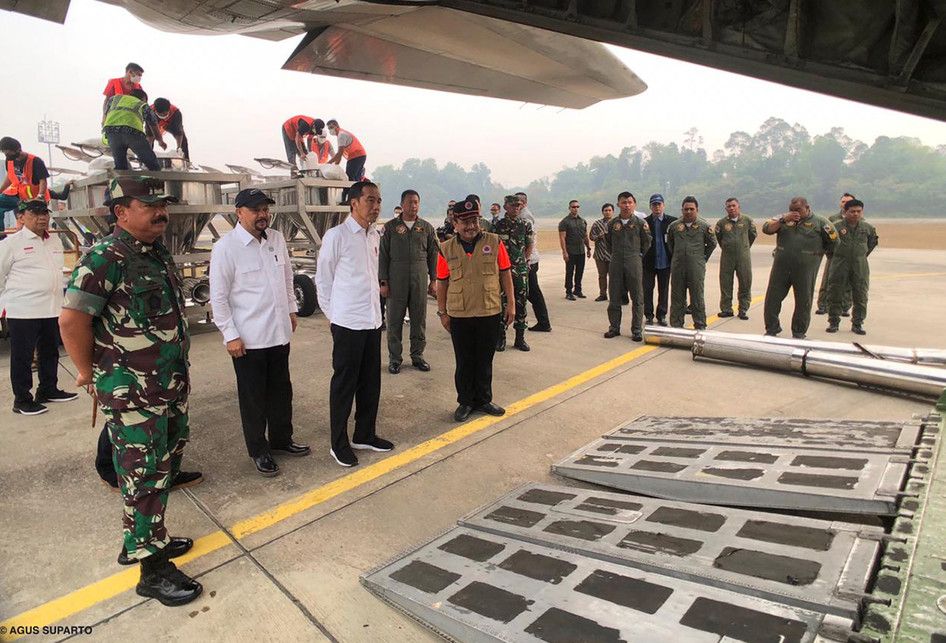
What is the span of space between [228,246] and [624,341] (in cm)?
521

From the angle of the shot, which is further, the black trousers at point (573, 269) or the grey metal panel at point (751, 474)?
the black trousers at point (573, 269)

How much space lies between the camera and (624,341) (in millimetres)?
7090

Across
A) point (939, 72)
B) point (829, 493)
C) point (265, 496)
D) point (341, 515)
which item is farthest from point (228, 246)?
point (939, 72)

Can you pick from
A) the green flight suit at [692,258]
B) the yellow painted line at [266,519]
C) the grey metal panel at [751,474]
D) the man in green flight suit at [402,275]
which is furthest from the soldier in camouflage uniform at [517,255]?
the grey metal panel at [751,474]

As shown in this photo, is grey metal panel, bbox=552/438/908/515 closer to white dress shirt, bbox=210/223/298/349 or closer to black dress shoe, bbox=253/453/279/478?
black dress shoe, bbox=253/453/279/478

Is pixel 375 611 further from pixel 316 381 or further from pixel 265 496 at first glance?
pixel 316 381

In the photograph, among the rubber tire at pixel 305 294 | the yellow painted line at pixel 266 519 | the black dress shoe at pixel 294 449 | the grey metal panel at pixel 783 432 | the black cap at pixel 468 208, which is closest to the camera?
the yellow painted line at pixel 266 519

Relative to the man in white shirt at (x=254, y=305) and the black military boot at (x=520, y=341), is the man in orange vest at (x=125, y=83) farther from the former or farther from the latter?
the black military boot at (x=520, y=341)

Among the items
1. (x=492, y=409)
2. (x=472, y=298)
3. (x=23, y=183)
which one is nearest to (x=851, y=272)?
(x=492, y=409)

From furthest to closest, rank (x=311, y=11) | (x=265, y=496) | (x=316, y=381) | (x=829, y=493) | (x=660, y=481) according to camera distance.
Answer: (x=316, y=381) < (x=311, y=11) < (x=265, y=496) < (x=660, y=481) < (x=829, y=493)

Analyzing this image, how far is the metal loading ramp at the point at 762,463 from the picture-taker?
2590mm

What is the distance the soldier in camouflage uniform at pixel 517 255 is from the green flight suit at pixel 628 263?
1188mm

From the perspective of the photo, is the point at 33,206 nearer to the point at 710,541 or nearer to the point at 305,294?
the point at 305,294

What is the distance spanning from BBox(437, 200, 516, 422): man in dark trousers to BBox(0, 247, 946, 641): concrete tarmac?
0.89 feet
